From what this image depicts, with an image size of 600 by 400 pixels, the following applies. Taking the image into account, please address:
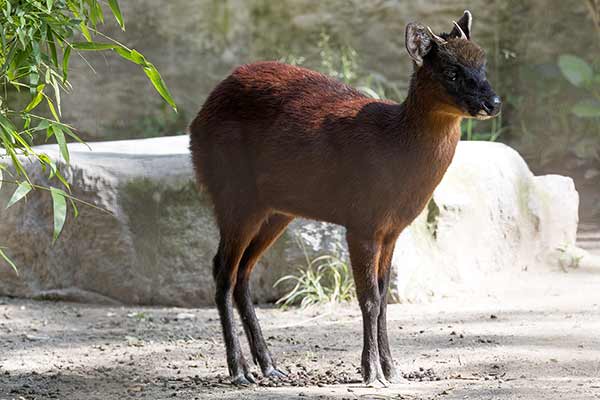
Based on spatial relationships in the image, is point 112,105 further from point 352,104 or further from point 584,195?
point 352,104

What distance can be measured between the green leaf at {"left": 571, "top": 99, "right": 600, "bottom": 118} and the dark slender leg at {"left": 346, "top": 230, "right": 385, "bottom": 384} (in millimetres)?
5765

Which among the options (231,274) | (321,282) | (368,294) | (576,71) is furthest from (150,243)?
(576,71)

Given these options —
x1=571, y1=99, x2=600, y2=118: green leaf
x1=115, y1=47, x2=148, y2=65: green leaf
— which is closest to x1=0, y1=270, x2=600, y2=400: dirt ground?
x1=115, y1=47, x2=148, y2=65: green leaf

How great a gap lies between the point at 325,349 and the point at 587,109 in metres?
5.28

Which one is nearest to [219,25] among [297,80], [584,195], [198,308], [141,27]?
[141,27]

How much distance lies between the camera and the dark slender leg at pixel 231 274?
482cm

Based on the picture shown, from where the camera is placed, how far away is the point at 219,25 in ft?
35.0

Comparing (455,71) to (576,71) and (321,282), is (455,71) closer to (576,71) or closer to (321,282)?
(321,282)

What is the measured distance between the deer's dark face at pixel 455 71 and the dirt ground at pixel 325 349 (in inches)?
47.0

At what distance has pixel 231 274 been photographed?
4.93m

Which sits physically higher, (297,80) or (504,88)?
(504,88)

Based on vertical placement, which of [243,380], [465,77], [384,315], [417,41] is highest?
[417,41]

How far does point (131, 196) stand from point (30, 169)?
26.7 inches

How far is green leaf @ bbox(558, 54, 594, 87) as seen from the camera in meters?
9.95
